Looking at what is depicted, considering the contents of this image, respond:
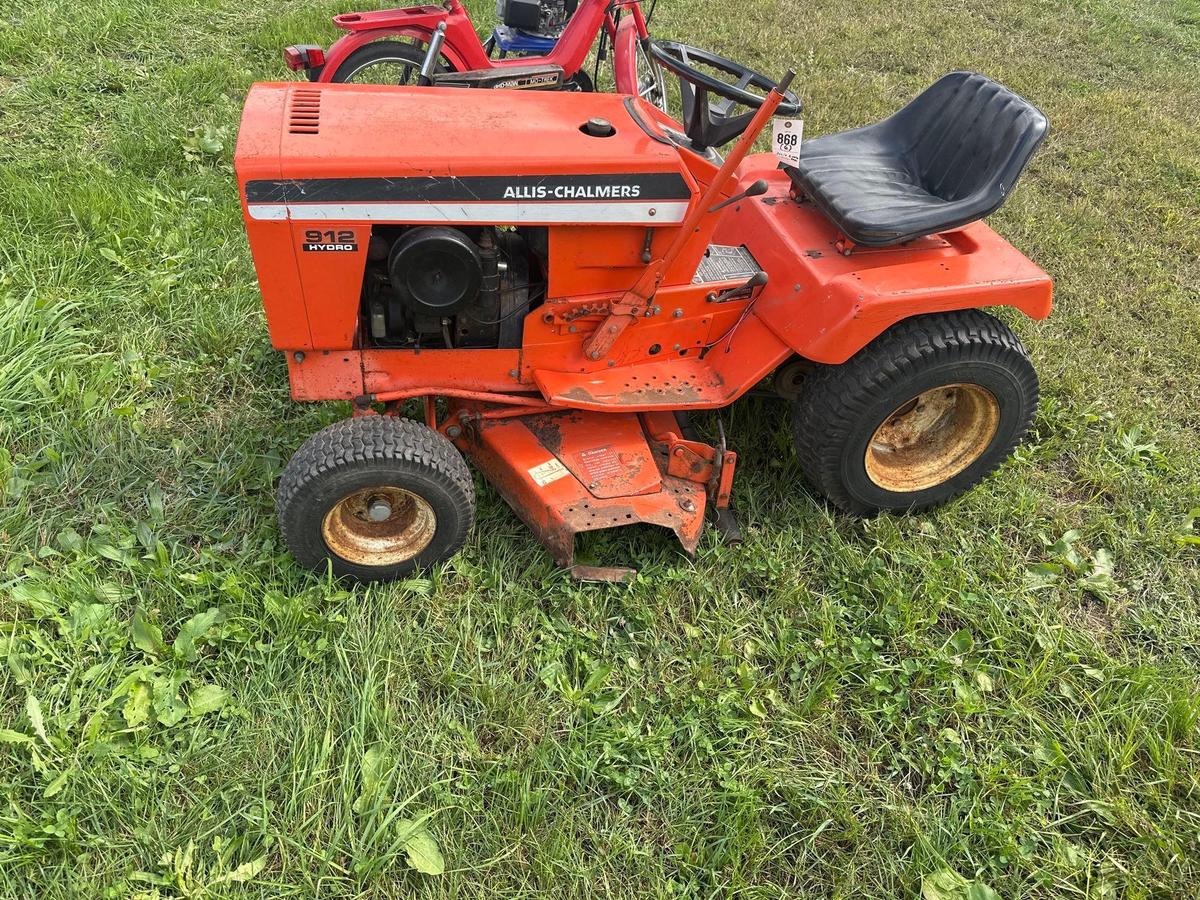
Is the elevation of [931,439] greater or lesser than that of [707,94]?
lesser

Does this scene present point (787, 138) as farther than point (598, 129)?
Yes

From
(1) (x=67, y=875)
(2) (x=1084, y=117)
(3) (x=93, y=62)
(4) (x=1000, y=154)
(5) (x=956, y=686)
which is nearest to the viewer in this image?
(1) (x=67, y=875)

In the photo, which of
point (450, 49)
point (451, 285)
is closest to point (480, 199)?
point (451, 285)

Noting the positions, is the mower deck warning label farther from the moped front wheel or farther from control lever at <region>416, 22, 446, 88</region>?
the moped front wheel

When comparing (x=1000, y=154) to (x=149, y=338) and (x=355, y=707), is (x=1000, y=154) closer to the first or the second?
(x=355, y=707)

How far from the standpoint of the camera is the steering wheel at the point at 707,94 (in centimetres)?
254

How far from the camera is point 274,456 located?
10.2 feet

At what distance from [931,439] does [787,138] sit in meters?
1.19

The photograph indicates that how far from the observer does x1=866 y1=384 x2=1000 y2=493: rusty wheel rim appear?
308 cm

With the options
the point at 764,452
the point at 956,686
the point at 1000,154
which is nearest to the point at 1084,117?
the point at 1000,154

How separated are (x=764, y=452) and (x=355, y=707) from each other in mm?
1763

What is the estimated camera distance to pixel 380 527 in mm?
2762

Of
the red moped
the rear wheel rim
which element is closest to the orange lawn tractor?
the red moped

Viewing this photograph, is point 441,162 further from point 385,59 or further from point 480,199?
point 385,59
